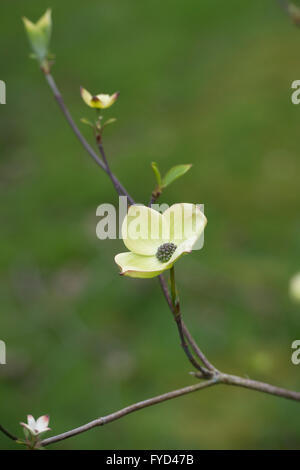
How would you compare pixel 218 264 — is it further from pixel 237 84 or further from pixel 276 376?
pixel 237 84

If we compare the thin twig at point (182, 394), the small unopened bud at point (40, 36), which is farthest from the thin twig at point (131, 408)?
the small unopened bud at point (40, 36)

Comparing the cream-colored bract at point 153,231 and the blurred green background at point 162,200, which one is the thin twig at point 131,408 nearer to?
the cream-colored bract at point 153,231

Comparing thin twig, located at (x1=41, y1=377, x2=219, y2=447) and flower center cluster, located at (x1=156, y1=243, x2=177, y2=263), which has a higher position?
flower center cluster, located at (x1=156, y1=243, x2=177, y2=263)

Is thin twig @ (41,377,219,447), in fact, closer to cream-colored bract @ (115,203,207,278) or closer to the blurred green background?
cream-colored bract @ (115,203,207,278)

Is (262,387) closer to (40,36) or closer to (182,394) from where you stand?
(182,394)

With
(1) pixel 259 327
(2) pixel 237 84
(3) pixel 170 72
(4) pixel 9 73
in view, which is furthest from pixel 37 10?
(1) pixel 259 327

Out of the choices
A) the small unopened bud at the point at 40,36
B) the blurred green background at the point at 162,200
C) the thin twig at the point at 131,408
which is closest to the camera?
the thin twig at the point at 131,408

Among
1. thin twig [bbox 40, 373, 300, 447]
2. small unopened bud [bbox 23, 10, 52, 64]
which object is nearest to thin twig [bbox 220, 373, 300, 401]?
thin twig [bbox 40, 373, 300, 447]
